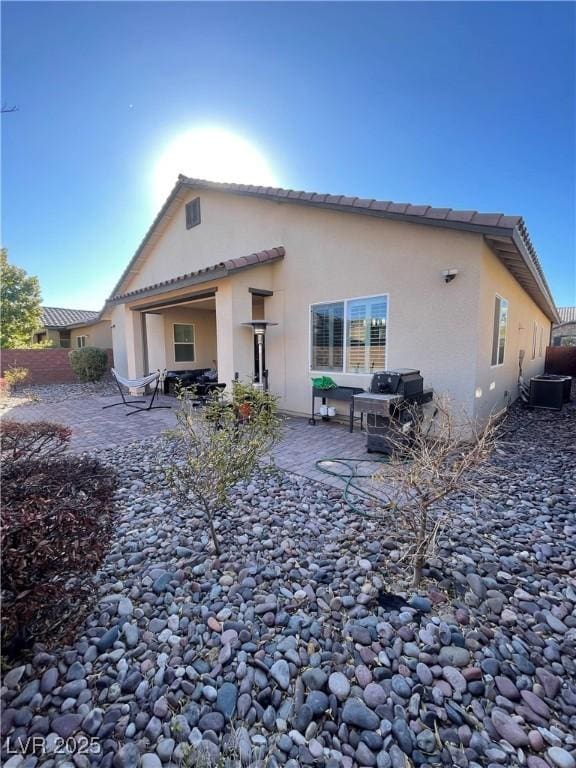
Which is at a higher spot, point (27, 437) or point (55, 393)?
point (27, 437)

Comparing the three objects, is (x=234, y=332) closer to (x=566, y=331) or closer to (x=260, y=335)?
(x=260, y=335)

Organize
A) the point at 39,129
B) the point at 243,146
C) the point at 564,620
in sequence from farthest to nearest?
1. the point at 243,146
2. the point at 39,129
3. the point at 564,620

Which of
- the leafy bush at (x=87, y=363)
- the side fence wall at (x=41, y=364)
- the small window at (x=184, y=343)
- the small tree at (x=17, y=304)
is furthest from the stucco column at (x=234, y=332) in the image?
the small tree at (x=17, y=304)

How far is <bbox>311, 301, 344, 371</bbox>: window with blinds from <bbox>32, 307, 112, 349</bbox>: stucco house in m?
16.0

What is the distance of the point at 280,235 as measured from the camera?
852 cm

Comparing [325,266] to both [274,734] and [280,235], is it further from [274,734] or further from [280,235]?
[274,734]

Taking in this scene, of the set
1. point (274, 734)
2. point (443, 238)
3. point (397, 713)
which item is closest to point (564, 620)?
point (397, 713)

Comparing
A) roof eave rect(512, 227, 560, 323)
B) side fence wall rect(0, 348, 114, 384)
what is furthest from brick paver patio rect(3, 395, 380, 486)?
side fence wall rect(0, 348, 114, 384)

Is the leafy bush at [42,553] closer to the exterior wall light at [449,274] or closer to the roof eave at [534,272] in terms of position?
the exterior wall light at [449,274]

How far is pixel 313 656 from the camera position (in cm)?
193

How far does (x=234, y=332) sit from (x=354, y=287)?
2.95 meters

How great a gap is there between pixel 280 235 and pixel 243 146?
2.32 meters

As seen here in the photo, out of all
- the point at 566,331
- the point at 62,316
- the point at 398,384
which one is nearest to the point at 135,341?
the point at 398,384

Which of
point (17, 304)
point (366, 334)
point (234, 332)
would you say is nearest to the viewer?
point (366, 334)
